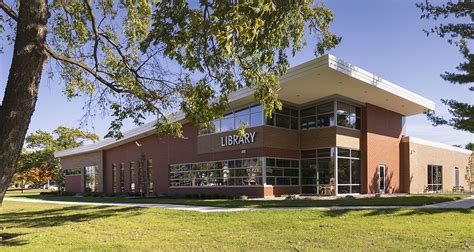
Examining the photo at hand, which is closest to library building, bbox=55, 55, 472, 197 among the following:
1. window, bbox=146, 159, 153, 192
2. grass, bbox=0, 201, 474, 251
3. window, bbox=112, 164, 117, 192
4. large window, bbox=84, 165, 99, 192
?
window, bbox=146, 159, 153, 192

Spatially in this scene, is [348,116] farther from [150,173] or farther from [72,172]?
[72,172]

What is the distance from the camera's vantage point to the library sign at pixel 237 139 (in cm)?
2772

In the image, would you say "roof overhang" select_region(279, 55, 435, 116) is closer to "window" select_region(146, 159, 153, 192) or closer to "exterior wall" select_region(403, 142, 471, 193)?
"exterior wall" select_region(403, 142, 471, 193)

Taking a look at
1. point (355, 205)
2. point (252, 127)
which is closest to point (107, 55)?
point (355, 205)

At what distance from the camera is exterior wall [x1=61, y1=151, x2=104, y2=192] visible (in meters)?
46.0

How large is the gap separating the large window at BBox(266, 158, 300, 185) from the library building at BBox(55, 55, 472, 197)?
0.06m

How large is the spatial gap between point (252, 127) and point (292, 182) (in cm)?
473

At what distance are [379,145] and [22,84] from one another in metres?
28.0

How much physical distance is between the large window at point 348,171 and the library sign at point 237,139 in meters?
5.54

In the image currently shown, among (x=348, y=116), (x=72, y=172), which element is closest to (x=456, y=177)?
(x=348, y=116)

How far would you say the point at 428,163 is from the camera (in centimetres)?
3631

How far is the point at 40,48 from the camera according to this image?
6.32m

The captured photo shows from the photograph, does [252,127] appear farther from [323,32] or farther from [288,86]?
[323,32]

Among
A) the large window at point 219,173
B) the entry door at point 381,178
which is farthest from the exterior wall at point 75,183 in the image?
the entry door at point 381,178
